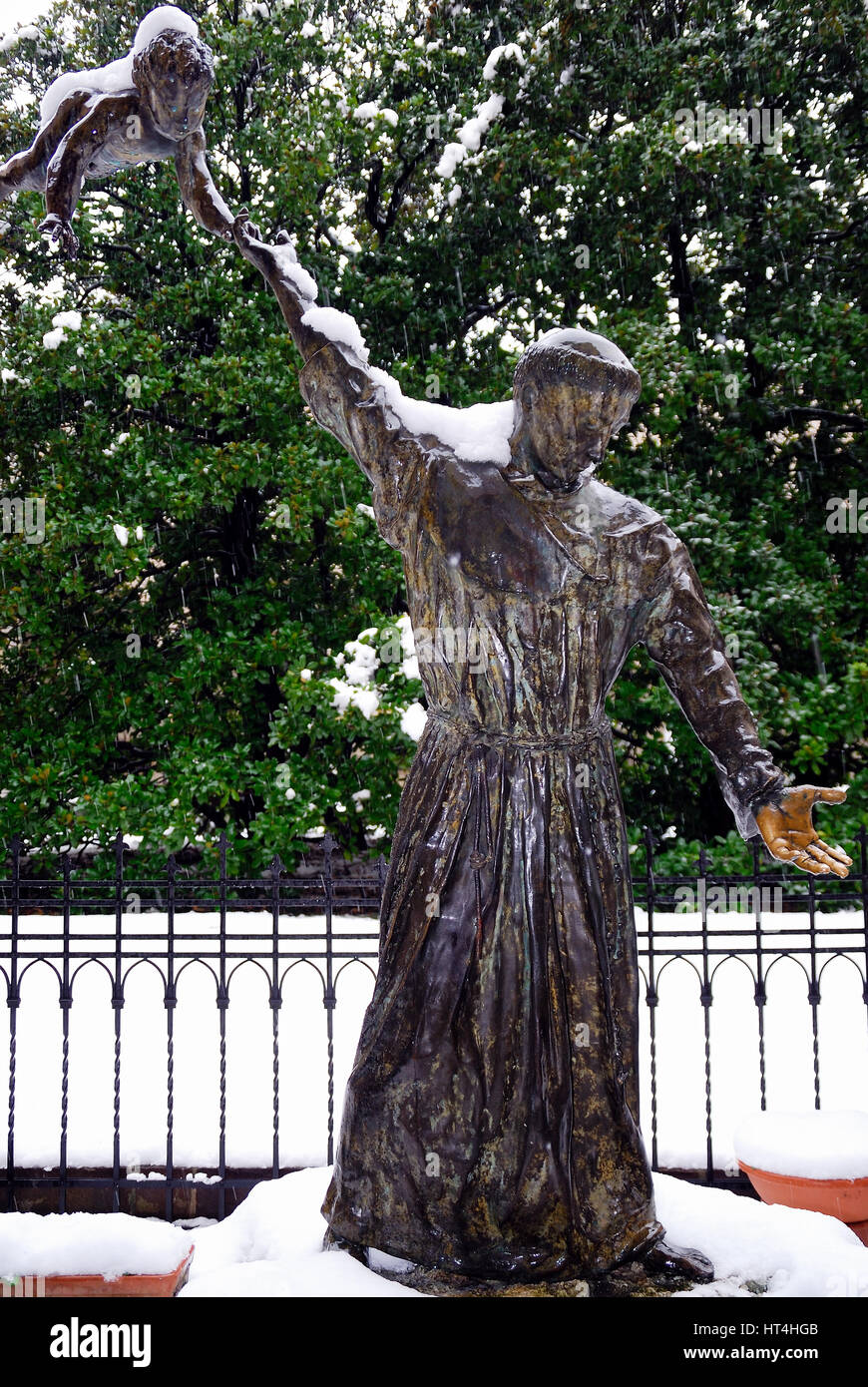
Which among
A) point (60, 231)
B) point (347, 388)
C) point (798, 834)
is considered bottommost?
point (798, 834)

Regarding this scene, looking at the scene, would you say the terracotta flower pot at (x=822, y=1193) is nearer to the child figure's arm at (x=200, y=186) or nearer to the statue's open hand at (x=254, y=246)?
the statue's open hand at (x=254, y=246)

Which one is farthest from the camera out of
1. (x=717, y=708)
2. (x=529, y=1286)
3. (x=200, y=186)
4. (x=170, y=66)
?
(x=200, y=186)

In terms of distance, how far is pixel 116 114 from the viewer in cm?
242

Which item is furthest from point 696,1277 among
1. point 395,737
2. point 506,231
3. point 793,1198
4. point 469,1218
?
point 506,231

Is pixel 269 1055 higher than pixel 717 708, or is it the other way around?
pixel 717 708

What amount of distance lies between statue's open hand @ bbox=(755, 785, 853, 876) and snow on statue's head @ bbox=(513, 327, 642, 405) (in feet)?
3.08

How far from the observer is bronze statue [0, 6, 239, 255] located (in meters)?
2.37

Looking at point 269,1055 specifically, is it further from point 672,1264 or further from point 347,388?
point 347,388

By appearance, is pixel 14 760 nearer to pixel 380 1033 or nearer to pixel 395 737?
pixel 395 737

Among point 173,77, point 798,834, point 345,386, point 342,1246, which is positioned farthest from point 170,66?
point 342,1246

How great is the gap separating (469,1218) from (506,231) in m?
9.01

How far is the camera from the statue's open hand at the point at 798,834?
7.80 feet

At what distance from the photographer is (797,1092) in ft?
17.2

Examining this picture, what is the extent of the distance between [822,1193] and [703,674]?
1930mm
